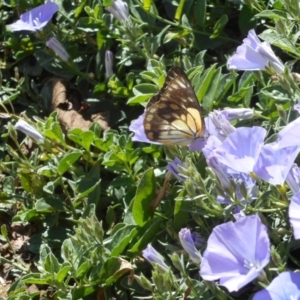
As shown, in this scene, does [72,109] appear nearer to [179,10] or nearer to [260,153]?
[179,10]

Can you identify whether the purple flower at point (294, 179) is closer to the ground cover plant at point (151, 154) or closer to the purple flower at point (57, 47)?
the ground cover plant at point (151, 154)

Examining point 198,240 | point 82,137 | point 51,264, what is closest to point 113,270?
point 51,264

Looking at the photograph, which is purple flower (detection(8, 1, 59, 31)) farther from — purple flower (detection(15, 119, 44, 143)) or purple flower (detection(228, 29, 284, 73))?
purple flower (detection(228, 29, 284, 73))

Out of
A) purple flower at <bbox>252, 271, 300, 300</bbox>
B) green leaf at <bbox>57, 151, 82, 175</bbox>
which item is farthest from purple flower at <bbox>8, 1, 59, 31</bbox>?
purple flower at <bbox>252, 271, 300, 300</bbox>

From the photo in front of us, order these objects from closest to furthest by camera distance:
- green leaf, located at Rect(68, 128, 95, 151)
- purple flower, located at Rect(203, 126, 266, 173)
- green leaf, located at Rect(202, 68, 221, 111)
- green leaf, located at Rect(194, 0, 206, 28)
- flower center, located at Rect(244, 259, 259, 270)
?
flower center, located at Rect(244, 259, 259, 270), purple flower, located at Rect(203, 126, 266, 173), green leaf, located at Rect(202, 68, 221, 111), green leaf, located at Rect(68, 128, 95, 151), green leaf, located at Rect(194, 0, 206, 28)

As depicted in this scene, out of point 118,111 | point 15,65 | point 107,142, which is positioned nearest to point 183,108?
point 107,142

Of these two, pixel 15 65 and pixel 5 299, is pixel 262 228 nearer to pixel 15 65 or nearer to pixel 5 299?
pixel 5 299

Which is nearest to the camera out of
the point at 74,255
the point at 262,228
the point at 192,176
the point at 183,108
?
the point at 262,228
